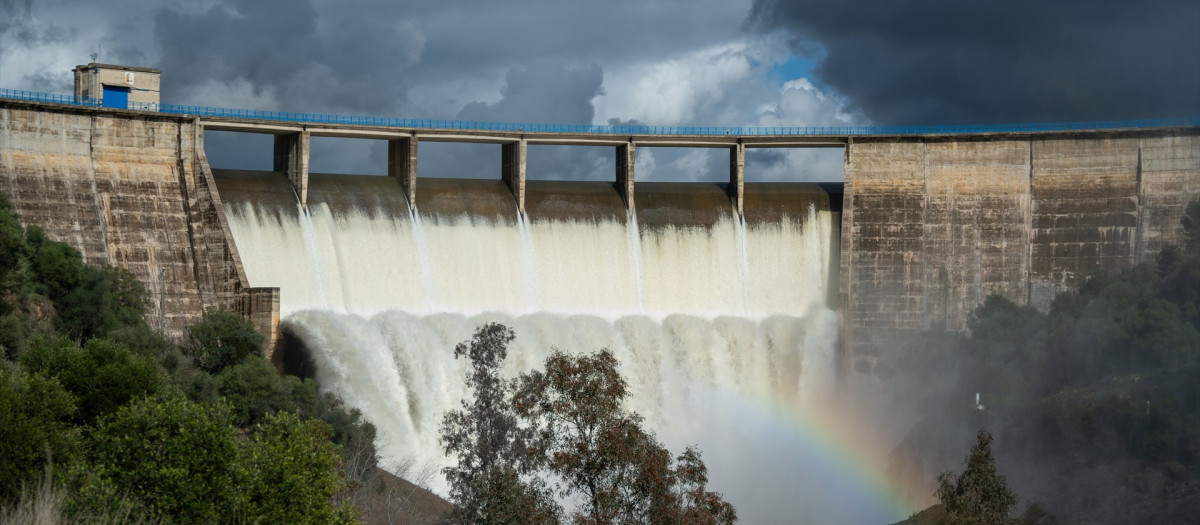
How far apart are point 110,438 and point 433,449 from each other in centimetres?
2328

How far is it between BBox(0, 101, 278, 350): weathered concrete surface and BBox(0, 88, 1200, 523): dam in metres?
0.09

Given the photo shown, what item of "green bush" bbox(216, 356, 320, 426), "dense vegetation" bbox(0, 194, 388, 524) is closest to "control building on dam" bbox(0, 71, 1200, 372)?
"green bush" bbox(216, 356, 320, 426)

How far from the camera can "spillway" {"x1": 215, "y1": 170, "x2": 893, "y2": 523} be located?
2199 inches

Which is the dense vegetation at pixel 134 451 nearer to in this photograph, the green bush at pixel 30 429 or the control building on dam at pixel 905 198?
the green bush at pixel 30 429

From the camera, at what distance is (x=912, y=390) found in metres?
63.0

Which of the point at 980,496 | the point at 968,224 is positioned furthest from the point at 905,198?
the point at 980,496

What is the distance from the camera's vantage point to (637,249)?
6331 centimetres

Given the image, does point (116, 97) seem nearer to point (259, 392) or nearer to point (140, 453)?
point (259, 392)

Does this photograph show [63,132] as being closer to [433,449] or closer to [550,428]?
[433,449]

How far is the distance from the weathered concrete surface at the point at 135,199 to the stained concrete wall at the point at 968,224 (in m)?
26.1

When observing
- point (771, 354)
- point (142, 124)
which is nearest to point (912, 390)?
point (771, 354)

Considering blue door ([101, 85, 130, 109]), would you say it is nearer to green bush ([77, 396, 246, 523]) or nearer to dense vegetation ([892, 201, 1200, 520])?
green bush ([77, 396, 246, 523])

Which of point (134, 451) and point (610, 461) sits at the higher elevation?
point (134, 451)

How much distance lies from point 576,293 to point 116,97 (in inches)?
778
